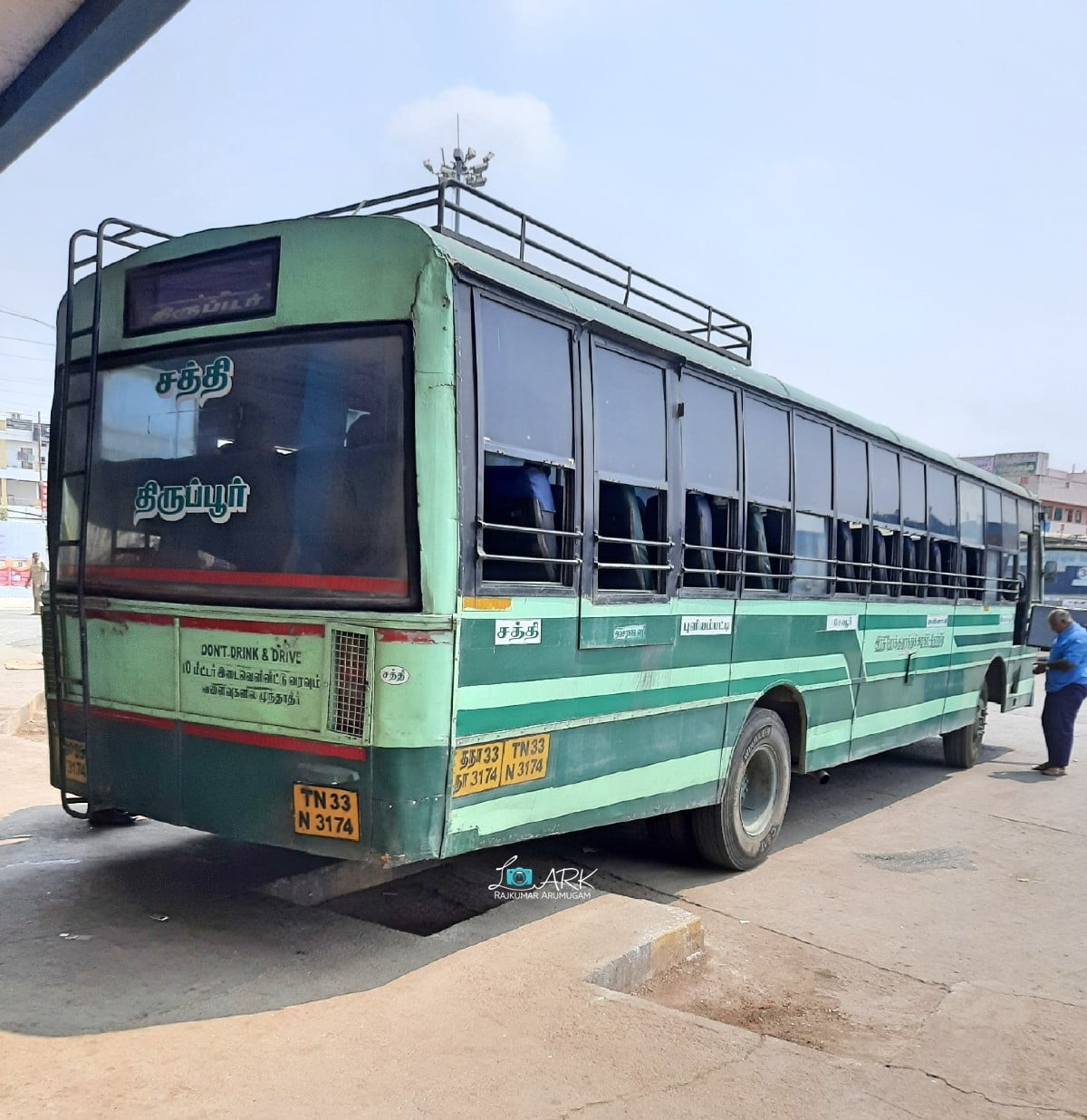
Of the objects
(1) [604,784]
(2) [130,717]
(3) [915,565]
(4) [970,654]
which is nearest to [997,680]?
(4) [970,654]

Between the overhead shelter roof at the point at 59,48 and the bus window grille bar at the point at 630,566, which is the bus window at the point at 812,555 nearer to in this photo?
the bus window grille bar at the point at 630,566

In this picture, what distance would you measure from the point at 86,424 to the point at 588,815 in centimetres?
306

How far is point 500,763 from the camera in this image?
4332 mm

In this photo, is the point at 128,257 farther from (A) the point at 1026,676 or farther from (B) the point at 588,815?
(A) the point at 1026,676

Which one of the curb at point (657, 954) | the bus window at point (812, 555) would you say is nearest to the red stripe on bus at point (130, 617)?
the curb at point (657, 954)

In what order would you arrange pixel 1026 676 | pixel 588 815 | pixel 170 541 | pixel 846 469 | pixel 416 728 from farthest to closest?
pixel 1026 676, pixel 846 469, pixel 588 815, pixel 170 541, pixel 416 728

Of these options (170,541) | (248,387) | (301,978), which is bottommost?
(301,978)

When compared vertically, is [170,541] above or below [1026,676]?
above

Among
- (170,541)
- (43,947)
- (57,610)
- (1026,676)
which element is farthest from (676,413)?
(1026,676)

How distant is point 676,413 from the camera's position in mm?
5594

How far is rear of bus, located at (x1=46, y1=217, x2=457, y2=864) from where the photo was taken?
398 cm

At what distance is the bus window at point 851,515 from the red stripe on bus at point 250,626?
175 inches

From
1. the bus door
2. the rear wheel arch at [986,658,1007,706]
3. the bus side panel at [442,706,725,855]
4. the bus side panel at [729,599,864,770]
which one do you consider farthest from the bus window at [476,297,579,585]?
the rear wheel arch at [986,658,1007,706]

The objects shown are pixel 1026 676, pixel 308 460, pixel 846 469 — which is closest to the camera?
pixel 308 460
